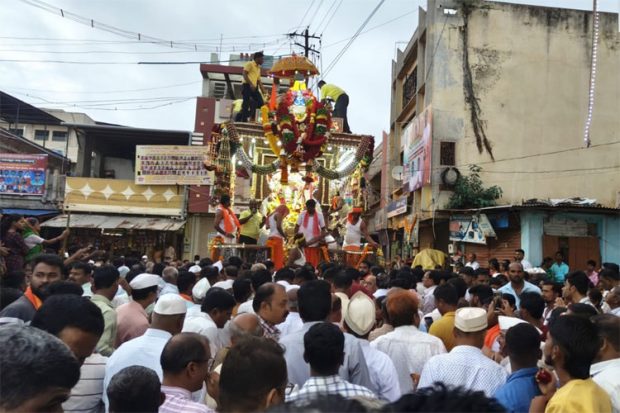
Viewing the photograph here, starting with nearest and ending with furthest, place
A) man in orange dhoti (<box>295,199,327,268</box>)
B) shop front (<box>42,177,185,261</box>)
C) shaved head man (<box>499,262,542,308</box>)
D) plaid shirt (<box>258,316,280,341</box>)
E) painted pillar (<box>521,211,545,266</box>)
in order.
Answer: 1. plaid shirt (<box>258,316,280,341</box>)
2. shaved head man (<box>499,262,542,308</box>)
3. man in orange dhoti (<box>295,199,327,268</box>)
4. painted pillar (<box>521,211,545,266</box>)
5. shop front (<box>42,177,185,261</box>)

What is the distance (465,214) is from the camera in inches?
860

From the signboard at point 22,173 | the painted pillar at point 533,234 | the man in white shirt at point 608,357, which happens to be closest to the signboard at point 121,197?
the signboard at point 22,173

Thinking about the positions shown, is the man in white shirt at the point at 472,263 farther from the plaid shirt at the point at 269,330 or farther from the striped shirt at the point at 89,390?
the striped shirt at the point at 89,390

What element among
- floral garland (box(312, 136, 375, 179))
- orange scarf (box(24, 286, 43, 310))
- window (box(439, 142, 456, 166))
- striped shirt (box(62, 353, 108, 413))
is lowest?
striped shirt (box(62, 353, 108, 413))

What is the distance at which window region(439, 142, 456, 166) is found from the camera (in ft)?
76.9

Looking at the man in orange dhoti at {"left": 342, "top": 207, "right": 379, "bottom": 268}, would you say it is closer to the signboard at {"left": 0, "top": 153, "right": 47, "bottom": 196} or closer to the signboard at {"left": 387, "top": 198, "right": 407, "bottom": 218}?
the signboard at {"left": 387, "top": 198, "right": 407, "bottom": 218}

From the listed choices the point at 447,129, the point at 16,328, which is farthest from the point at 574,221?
the point at 16,328

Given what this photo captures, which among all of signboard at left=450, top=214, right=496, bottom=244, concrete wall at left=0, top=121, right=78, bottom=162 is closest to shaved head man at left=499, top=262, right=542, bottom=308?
signboard at left=450, top=214, right=496, bottom=244

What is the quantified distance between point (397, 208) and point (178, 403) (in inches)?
1000

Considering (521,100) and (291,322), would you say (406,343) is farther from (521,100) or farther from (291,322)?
(521,100)

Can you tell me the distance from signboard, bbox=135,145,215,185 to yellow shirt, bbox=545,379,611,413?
22646mm

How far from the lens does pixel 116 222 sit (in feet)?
78.6

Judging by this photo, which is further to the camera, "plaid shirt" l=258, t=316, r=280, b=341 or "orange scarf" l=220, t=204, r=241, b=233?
"orange scarf" l=220, t=204, r=241, b=233

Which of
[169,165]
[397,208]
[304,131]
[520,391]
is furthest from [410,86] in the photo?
[520,391]
